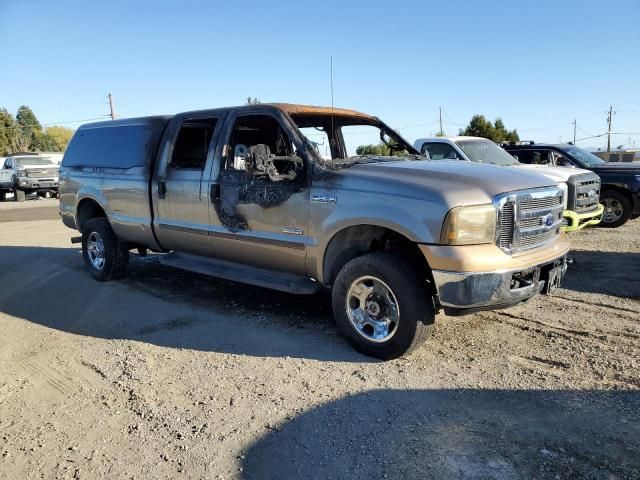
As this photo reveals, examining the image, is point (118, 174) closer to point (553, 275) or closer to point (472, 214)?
point (472, 214)

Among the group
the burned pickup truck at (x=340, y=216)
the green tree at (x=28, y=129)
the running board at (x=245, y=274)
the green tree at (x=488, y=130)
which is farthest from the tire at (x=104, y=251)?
the green tree at (x=28, y=129)

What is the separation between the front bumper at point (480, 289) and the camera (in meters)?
3.71

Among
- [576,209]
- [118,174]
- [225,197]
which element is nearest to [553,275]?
[225,197]

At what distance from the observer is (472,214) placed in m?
3.73

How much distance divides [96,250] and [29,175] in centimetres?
2049

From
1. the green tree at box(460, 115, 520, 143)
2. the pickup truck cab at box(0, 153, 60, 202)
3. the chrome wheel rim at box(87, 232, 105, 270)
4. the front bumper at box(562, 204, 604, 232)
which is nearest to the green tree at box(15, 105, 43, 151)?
the pickup truck cab at box(0, 153, 60, 202)

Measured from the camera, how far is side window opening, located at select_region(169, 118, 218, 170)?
18.4 ft

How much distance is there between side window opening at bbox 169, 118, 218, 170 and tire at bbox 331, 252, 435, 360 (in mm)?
2269

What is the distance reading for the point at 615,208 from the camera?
10539 mm

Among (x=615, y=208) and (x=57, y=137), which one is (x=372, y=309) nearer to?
(x=615, y=208)

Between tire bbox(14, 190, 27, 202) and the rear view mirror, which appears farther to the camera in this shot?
tire bbox(14, 190, 27, 202)

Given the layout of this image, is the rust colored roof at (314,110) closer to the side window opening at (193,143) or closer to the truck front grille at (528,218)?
the side window opening at (193,143)

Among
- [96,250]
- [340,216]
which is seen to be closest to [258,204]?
[340,216]

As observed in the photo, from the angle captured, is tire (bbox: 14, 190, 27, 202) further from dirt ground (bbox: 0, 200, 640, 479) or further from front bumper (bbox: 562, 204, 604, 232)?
front bumper (bbox: 562, 204, 604, 232)
